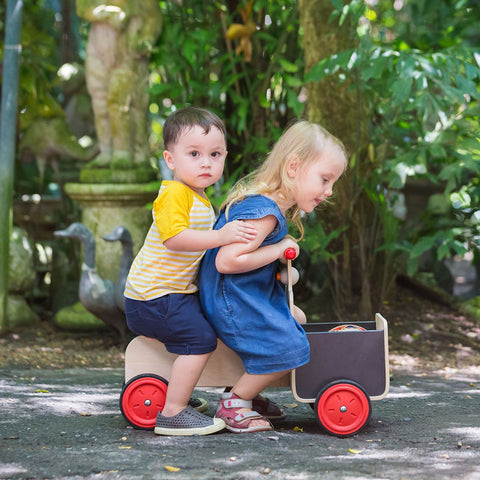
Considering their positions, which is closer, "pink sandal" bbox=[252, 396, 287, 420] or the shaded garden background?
"pink sandal" bbox=[252, 396, 287, 420]

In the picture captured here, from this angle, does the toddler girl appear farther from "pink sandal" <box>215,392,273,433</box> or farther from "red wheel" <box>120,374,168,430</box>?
"red wheel" <box>120,374,168,430</box>

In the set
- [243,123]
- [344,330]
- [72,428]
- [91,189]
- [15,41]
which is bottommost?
[72,428]

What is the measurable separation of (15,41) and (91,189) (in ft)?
3.76

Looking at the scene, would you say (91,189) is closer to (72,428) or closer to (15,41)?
(15,41)

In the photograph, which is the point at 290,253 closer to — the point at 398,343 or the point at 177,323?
the point at 177,323

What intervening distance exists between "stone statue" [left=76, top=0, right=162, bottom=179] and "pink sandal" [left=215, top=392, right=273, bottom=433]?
296 cm

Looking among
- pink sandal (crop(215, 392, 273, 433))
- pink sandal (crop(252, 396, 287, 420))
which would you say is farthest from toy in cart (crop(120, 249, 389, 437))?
pink sandal (crop(252, 396, 287, 420))

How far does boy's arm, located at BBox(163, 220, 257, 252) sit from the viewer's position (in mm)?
2600

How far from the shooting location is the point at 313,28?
16.3 feet

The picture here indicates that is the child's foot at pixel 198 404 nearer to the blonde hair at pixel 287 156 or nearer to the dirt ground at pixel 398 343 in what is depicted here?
the blonde hair at pixel 287 156

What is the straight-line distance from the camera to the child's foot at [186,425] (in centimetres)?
269

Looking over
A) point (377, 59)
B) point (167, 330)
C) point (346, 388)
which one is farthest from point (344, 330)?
point (377, 59)

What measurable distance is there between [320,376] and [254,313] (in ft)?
1.19

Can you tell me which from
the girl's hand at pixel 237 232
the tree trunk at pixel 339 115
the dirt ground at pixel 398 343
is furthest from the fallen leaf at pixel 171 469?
the tree trunk at pixel 339 115
